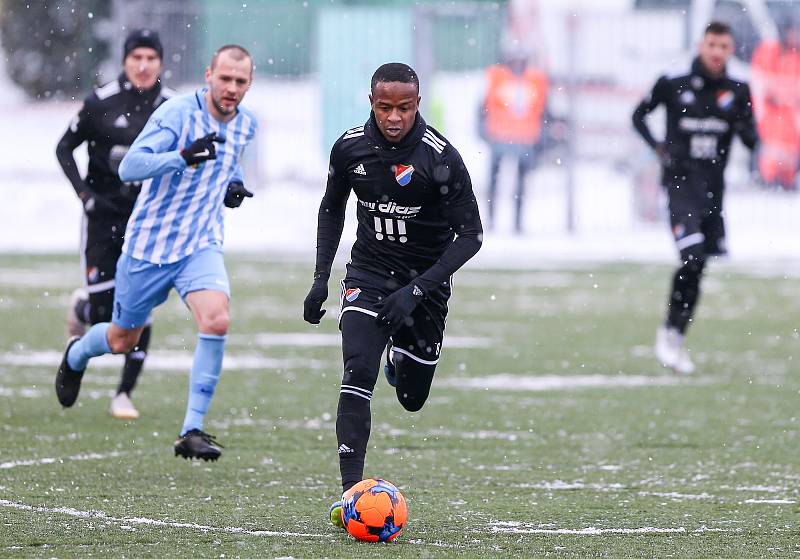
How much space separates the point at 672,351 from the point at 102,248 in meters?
4.23

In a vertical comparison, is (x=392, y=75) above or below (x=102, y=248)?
above

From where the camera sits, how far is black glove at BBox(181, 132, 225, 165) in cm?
749

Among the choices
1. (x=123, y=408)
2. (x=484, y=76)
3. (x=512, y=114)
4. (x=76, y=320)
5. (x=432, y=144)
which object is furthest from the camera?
(x=484, y=76)

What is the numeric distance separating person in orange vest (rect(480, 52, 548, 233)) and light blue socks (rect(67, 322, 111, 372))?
1516cm

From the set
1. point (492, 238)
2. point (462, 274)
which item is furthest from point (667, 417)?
point (492, 238)

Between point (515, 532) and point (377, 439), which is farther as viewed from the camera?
point (377, 439)

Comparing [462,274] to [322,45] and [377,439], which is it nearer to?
[322,45]

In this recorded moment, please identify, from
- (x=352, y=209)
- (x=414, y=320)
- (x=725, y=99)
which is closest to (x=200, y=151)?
(x=414, y=320)

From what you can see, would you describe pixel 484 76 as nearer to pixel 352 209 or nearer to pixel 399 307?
pixel 352 209

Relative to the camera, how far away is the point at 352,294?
666cm

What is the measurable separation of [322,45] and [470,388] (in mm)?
15565

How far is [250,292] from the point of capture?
16.7 metres

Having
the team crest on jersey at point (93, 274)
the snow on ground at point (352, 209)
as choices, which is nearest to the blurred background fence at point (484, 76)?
the snow on ground at point (352, 209)

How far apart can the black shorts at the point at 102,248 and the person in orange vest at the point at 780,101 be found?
56.9ft
